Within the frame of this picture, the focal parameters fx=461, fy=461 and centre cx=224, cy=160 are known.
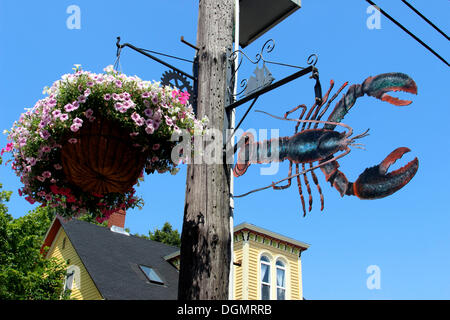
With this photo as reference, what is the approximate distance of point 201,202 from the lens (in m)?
3.20

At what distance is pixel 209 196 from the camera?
3.22 metres

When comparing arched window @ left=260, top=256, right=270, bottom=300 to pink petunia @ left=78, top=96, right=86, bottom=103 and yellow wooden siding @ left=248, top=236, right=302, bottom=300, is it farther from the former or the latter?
pink petunia @ left=78, top=96, right=86, bottom=103

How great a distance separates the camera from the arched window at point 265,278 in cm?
1544

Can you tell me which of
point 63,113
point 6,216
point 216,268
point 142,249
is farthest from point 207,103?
point 142,249

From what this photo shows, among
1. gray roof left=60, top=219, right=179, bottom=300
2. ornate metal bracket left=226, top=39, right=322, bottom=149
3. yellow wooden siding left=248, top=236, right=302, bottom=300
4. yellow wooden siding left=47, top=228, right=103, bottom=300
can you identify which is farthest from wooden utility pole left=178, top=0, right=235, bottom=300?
yellow wooden siding left=248, top=236, right=302, bottom=300

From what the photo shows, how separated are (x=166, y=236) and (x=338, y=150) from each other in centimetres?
3207

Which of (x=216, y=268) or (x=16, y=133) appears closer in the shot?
(x=216, y=268)

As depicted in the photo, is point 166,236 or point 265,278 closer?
point 265,278

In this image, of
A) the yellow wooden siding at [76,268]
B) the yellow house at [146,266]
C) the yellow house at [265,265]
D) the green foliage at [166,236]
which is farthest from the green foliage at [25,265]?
the green foliage at [166,236]

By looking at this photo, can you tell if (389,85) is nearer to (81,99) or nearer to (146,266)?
(81,99)

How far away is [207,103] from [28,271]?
13097 mm

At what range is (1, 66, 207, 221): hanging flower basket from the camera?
316cm

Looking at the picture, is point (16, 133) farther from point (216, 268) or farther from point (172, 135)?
point (216, 268)

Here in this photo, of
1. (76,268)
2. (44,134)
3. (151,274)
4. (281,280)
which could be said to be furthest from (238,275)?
(44,134)
